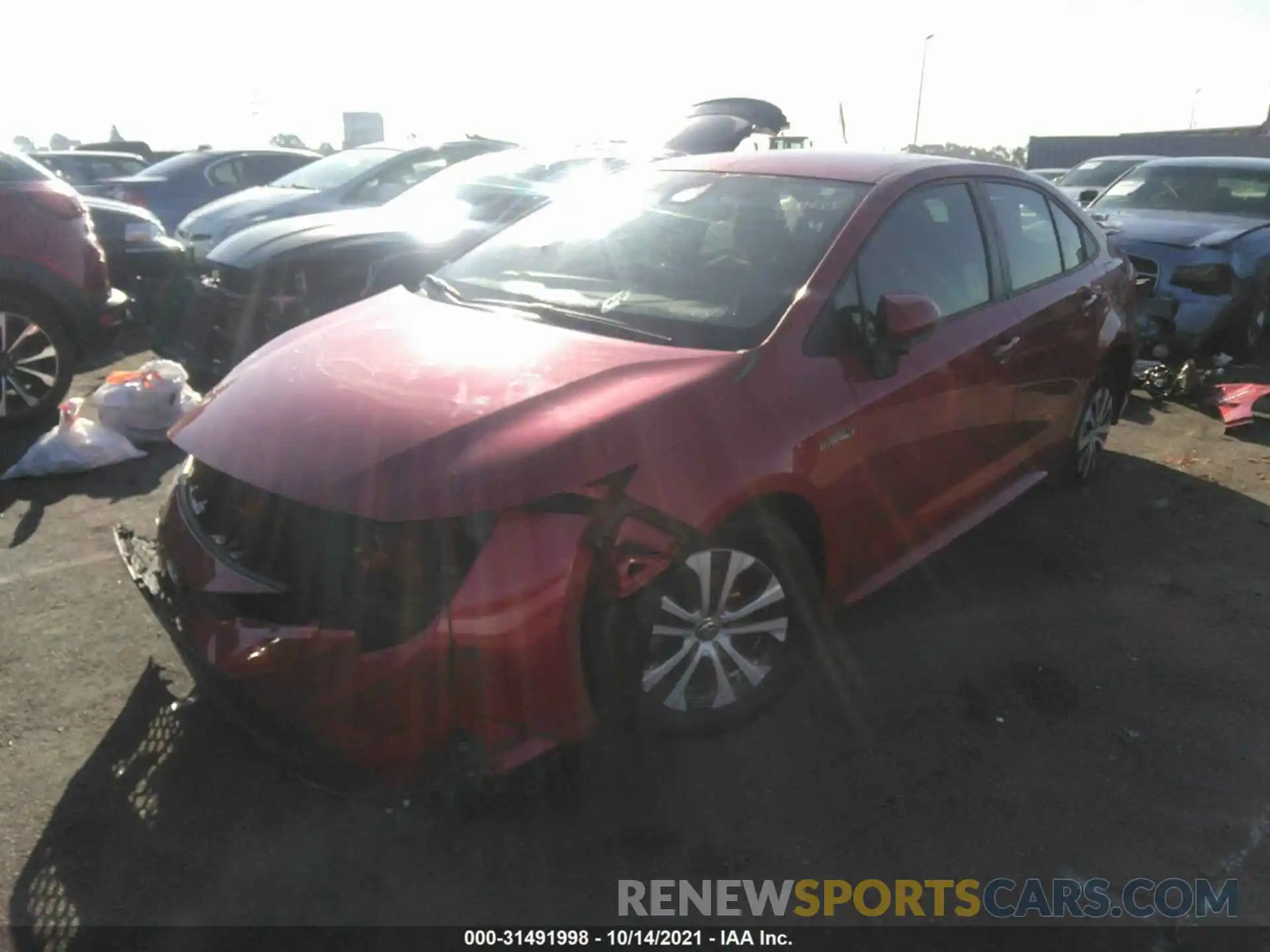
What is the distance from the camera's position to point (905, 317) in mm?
2961

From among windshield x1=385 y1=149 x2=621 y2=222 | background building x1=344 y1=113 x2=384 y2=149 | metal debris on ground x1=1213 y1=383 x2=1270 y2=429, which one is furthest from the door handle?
background building x1=344 y1=113 x2=384 y2=149

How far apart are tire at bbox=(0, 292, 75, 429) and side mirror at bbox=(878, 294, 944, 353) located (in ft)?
15.7

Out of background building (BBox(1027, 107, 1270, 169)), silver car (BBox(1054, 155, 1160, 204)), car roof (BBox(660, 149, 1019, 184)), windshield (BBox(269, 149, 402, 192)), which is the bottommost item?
background building (BBox(1027, 107, 1270, 169))

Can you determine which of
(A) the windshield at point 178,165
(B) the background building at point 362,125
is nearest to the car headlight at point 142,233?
(A) the windshield at point 178,165

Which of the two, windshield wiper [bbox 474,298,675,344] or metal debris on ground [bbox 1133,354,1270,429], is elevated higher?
windshield wiper [bbox 474,298,675,344]

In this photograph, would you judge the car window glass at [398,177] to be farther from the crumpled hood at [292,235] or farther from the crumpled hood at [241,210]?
the crumpled hood at [292,235]

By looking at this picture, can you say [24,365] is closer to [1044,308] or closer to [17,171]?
[17,171]

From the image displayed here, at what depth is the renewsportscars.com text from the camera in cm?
242

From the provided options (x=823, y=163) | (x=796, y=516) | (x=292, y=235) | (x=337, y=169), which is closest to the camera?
(x=796, y=516)

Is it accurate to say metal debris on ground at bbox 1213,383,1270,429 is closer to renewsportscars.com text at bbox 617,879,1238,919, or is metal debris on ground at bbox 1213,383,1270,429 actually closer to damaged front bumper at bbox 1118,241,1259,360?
damaged front bumper at bbox 1118,241,1259,360

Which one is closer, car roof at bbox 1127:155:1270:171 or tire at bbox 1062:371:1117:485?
tire at bbox 1062:371:1117:485

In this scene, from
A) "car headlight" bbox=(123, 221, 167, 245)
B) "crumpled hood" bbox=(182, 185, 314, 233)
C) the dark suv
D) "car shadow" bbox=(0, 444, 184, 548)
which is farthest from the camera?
"crumpled hood" bbox=(182, 185, 314, 233)

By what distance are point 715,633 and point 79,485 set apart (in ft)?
11.9

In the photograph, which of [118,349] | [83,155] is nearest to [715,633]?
[118,349]
